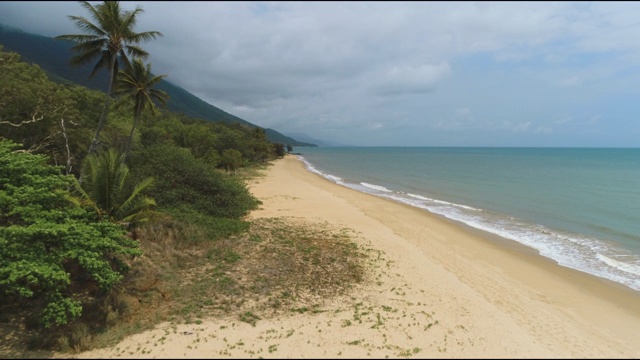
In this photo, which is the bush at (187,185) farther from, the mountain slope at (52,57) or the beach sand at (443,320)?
the mountain slope at (52,57)

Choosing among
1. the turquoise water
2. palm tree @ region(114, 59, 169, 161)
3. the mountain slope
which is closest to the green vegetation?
palm tree @ region(114, 59, 169, 161)

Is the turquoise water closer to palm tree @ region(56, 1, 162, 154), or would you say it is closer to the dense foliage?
the dense foliage

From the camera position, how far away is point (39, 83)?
20.8 meters

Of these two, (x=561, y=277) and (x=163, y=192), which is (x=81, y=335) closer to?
(x=163, y=192)

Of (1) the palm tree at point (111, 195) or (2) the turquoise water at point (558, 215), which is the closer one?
(1) the palm tree at point (111, 195)

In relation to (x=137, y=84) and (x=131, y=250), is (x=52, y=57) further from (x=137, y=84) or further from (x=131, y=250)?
(x=131, y=250)

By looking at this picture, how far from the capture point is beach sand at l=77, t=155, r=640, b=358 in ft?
22.4

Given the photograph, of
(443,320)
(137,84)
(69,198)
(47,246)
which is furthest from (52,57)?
(443,320)

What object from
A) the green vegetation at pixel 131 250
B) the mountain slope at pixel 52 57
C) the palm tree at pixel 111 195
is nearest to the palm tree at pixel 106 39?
the green vegetation at pixel 131 250

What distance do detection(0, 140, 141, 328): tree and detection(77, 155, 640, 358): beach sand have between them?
4.72 ft

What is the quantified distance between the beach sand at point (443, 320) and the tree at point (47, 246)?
1439mm

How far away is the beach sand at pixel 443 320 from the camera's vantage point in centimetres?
684

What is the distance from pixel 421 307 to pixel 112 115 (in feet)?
84.9

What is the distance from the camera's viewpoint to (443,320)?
26.8 feet
